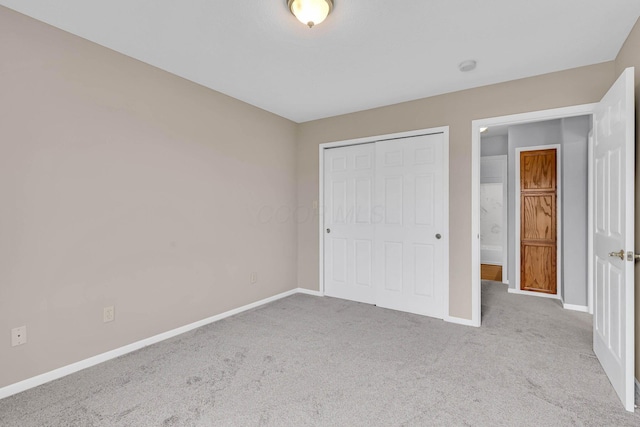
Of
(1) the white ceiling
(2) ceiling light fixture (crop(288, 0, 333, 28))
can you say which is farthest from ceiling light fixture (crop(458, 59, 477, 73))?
(2) ceiling light fixture (crop(288, 0, 333, 28))

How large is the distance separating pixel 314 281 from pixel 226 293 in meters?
1.35

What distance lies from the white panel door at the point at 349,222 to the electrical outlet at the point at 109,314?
8.35 feet

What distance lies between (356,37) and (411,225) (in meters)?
2.13

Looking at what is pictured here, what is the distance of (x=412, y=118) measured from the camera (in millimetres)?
3625

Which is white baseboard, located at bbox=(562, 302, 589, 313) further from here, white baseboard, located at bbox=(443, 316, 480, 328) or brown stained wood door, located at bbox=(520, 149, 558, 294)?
white baseboard, located at bbox=(443, 316, 480, 328)

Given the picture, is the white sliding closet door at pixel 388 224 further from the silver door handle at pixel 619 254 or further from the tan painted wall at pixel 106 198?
the silver door handle at pixel 619 254

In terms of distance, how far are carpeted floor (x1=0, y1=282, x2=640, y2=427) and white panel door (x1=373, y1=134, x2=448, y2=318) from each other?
1.59ft

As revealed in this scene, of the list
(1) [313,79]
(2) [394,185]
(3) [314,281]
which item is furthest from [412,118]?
(3) [314,281]

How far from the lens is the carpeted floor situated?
1811 mm

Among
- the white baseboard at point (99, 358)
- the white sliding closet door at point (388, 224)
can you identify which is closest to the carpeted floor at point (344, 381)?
the white baseboard at point (99, 358)

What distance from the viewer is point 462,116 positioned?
3.31 m

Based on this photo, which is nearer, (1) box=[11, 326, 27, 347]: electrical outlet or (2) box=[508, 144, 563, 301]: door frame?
(1) box=[11, 326, 27, 347]: electrical outlet

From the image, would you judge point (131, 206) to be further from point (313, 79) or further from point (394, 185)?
point (394, 185)

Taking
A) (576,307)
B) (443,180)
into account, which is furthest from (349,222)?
(576,307)
